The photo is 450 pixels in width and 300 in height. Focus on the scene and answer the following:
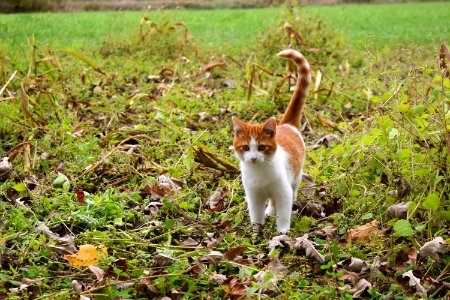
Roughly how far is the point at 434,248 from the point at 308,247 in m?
0.58

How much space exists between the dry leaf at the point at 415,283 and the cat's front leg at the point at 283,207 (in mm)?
800

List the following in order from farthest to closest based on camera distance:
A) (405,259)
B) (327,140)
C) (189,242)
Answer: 1. (327,140)
2. (189,242)
3. (405,259)

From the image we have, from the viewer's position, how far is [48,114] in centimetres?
586

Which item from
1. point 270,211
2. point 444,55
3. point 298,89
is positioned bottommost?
point 270,211

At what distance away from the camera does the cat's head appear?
140 inches

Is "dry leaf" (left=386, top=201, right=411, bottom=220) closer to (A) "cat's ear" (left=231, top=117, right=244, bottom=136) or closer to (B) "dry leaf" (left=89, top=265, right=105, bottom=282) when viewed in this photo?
(A) "cat's ear" (left=231, top=117, right=244, bottom=136)

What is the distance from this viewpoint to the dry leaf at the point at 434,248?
121 inches

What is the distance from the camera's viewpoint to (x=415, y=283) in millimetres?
2941

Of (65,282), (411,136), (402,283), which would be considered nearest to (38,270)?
(65,282)

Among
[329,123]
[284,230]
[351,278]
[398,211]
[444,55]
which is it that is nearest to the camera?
[351,278]

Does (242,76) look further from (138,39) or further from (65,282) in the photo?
(65,282)

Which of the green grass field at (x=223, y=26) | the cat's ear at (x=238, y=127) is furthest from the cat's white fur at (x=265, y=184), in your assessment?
the green grass field at (x=223, y=26)

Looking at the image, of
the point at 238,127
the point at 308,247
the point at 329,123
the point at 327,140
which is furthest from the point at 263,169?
the point at 329,123

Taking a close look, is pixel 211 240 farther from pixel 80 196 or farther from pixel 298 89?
pixel 298 89
